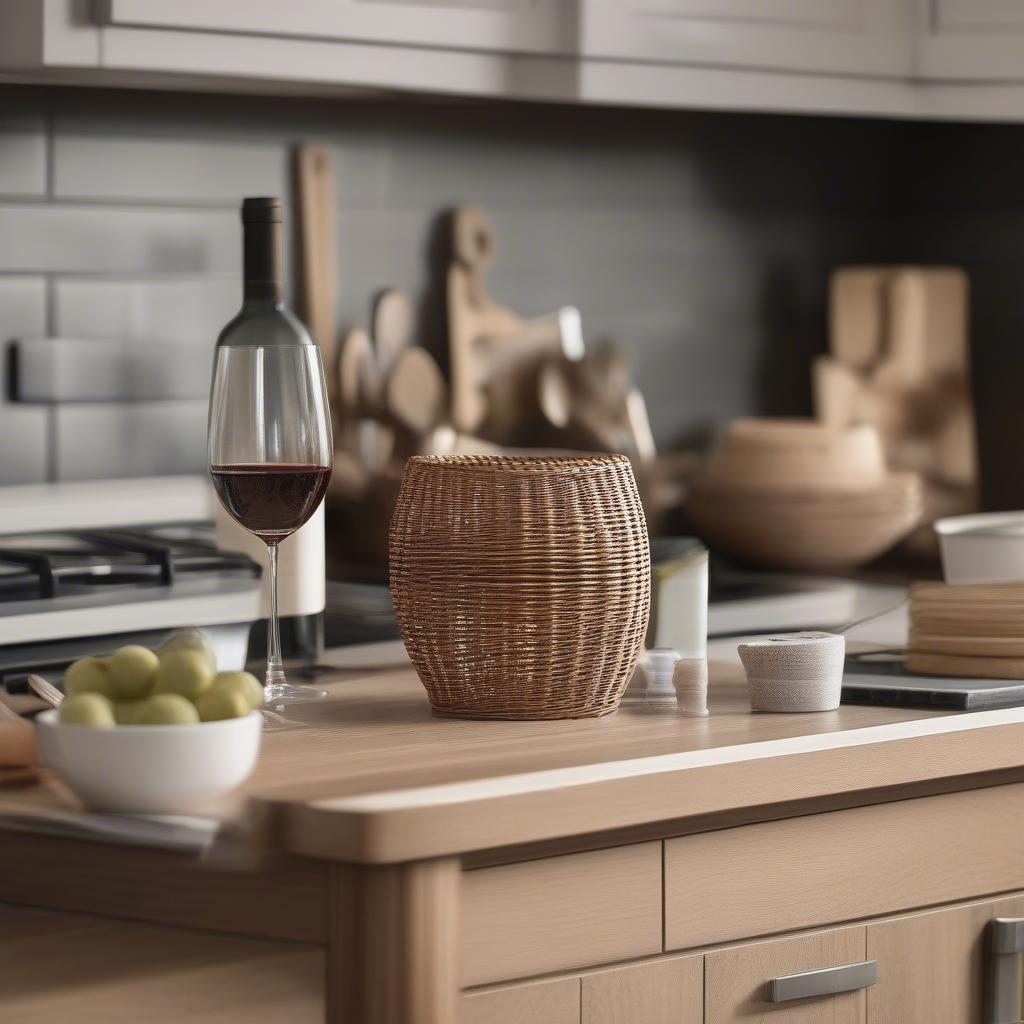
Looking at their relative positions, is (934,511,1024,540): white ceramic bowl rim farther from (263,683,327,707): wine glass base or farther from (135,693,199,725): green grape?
(135,693,199,725): green grape

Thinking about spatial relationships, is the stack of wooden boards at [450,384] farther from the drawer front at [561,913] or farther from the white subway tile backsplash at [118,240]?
the drawer front at [561,913]

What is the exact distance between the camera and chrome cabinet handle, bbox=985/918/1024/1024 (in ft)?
4.97

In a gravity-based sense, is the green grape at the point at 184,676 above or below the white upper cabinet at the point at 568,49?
below

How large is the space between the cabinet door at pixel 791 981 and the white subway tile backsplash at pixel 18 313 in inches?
50.1

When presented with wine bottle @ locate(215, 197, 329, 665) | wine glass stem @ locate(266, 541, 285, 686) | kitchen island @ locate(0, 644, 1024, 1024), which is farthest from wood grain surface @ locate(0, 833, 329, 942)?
wine bottle @ locate(215, 197, 329, 665)

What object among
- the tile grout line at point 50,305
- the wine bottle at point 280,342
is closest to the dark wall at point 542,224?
the tile grout line at point 50,305

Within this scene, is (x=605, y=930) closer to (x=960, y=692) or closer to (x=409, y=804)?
(x=409, y=804)

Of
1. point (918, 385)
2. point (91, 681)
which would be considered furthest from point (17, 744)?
point (918, 385)

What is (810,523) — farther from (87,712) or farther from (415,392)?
(87,712)

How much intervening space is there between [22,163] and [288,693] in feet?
3.29

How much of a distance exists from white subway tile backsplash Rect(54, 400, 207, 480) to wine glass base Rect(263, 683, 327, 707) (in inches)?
33.0

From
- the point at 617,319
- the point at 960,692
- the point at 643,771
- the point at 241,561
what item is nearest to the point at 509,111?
the point at 617,319

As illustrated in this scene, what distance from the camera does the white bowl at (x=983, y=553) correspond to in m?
1.96

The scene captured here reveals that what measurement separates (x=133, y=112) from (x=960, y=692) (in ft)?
4.47
